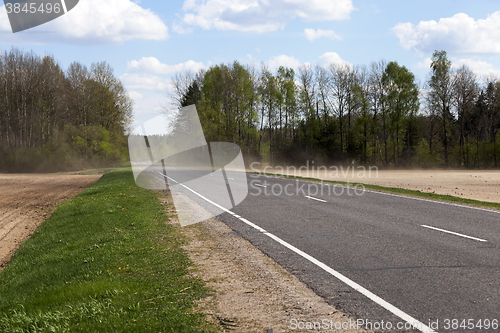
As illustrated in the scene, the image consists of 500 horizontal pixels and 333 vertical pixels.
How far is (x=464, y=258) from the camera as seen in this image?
230 inches

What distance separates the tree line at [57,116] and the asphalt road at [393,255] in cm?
5366

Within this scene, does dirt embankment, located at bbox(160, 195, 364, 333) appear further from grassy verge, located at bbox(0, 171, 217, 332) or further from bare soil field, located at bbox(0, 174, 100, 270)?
bare soil field, located at bbox(0, 174, 100, 270)

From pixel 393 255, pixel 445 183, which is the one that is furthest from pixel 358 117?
pixel 393 255

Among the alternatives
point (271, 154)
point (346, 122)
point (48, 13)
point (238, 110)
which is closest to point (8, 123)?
point (238, 110)

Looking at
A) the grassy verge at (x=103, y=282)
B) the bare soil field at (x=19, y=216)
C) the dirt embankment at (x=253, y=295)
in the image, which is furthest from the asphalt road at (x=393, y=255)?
the bare soil field at (x=19, y=216)

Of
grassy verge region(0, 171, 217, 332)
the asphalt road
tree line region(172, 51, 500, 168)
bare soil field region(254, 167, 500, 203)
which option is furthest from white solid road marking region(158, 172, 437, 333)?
tree line region(172, 51, 500, 168)

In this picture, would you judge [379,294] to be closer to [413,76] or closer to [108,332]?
[108,332]

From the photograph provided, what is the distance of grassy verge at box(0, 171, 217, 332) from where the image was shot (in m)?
3.89

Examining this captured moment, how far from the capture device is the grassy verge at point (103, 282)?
3.89 metres

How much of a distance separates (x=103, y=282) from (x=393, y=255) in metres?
4.71

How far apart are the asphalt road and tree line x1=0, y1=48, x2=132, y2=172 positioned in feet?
176

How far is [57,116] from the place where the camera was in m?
60.9

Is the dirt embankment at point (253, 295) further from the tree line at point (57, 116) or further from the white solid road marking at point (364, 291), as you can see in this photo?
the tree line at point (57, 116)

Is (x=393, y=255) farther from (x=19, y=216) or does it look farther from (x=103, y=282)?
(x=19, y=216)
